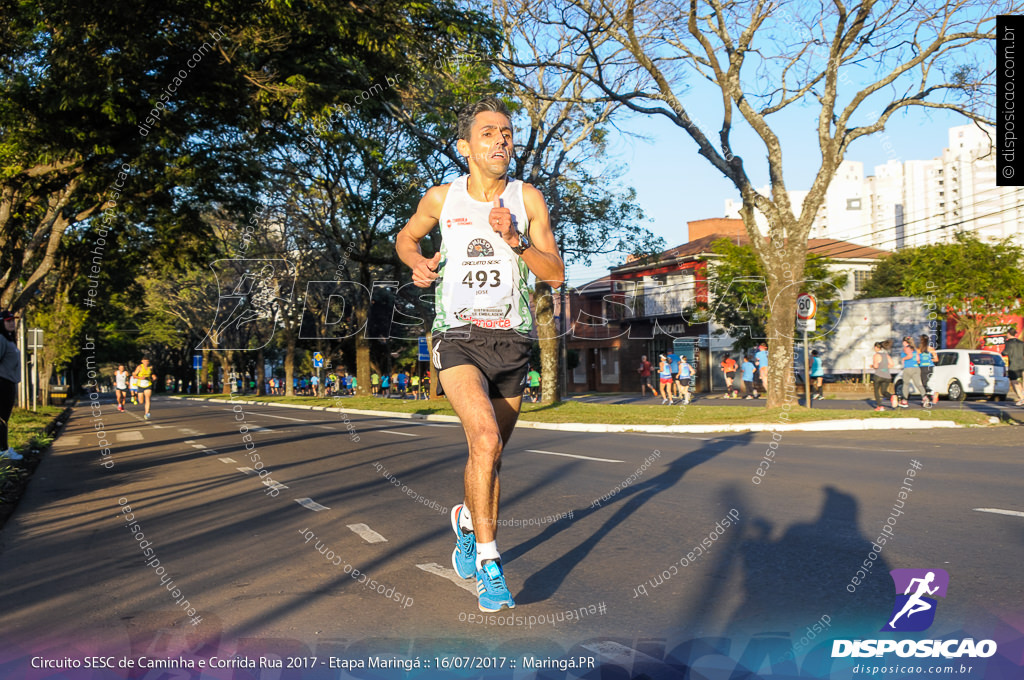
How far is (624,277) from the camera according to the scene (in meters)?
54.5

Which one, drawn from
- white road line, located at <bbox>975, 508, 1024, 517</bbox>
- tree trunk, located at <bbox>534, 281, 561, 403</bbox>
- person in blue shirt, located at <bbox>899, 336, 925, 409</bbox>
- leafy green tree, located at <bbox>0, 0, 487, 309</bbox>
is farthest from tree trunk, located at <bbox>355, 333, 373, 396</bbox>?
white road line, located at <bbox>975, 508, 1024, 517</bbox>

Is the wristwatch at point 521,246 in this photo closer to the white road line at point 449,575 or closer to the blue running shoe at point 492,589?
the blue running shoe at point 492,589

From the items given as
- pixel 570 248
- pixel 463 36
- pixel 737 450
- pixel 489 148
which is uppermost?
pixel 463 36

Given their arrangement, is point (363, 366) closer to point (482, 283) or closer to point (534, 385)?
point (534, 385)

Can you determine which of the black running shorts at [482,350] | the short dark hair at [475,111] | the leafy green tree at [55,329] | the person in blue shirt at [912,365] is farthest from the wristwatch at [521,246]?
the leafy green tree at [55,329]

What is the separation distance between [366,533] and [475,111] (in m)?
2.98

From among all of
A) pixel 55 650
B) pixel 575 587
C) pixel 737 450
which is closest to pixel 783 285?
pixel 737 450

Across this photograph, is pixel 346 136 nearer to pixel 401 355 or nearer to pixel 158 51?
pixel 158 51

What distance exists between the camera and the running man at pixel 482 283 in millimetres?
4223

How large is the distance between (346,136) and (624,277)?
40.7 m

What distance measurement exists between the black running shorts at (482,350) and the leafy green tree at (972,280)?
37828mm

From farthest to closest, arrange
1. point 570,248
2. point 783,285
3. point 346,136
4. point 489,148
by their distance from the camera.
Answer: point 570,248
point 783,285
point 346,136
point 489,148

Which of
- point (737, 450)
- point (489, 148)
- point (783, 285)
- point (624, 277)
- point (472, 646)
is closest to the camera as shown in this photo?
point (472, 646)

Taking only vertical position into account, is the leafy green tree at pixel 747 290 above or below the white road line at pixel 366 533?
above
